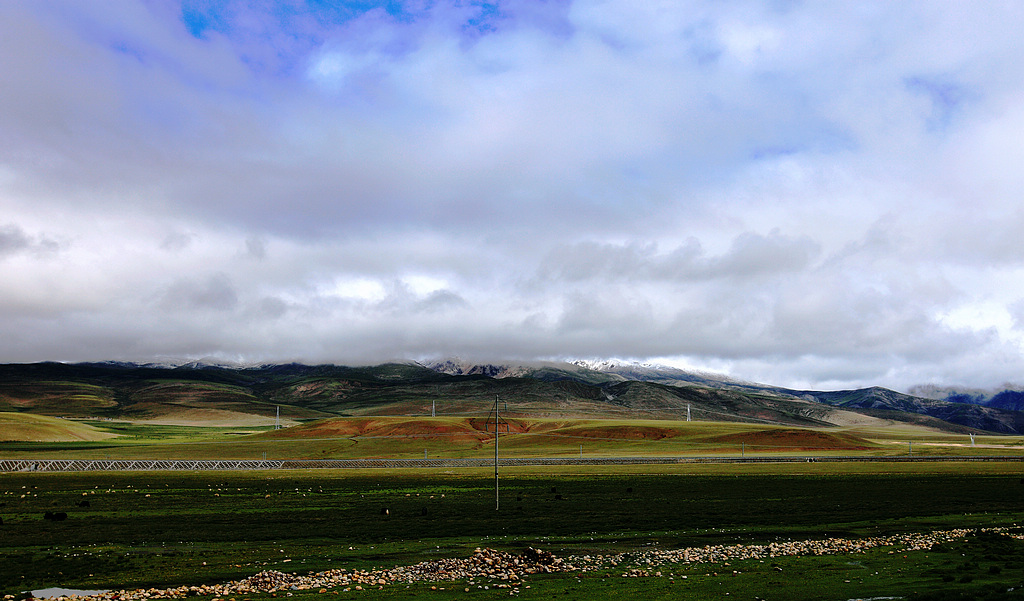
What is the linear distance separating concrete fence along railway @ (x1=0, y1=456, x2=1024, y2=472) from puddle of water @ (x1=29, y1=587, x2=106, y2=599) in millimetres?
81051

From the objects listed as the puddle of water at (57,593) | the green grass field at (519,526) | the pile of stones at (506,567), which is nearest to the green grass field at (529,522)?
the green grass field at (519,526)

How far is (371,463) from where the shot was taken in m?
110

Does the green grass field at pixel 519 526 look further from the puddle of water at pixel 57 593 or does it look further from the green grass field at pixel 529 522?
the puddle of water at pixel 57 593

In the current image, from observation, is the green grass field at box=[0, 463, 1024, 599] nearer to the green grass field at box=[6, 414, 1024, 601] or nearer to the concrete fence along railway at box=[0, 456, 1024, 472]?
the green grass field at box=[6, 414, 1024, 601]

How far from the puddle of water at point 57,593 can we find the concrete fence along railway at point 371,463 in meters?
81.1

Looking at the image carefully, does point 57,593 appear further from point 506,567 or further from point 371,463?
point 371,463

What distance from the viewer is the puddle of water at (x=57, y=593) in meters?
20.8

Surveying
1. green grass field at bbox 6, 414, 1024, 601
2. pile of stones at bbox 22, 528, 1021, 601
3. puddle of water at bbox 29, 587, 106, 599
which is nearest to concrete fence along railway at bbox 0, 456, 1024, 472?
green grass field at bbox 6, 414, 1024, 601

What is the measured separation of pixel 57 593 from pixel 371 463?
9044 centimetres

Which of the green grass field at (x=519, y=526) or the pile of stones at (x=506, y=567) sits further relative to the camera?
the green grass field at (x=519, y=526)

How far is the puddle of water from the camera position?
817 inches

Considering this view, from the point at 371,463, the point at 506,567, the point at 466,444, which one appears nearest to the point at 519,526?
the point at 506,567

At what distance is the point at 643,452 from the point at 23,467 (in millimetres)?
102857

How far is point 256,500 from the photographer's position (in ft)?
181
